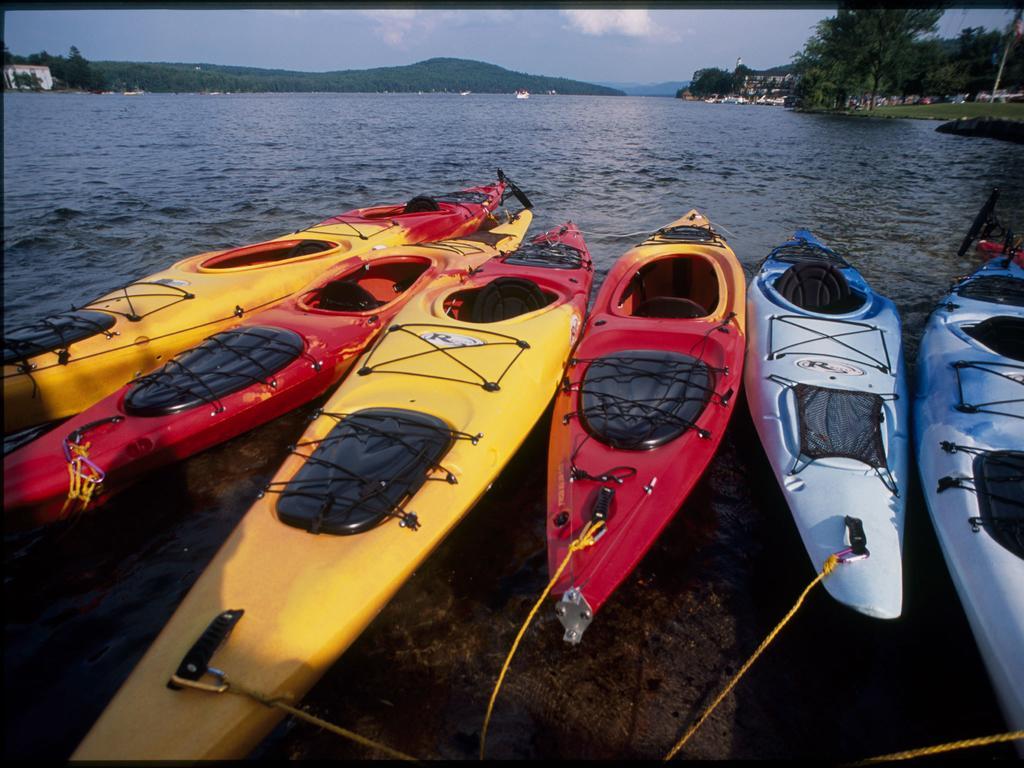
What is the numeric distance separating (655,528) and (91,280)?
1106cm

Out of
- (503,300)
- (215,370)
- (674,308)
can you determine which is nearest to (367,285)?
(503,300)

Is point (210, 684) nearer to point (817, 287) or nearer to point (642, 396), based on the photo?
point (642, 396)

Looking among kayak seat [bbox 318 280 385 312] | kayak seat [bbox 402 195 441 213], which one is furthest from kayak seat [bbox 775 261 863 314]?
kayak seat [bbox 402 195 441 213]

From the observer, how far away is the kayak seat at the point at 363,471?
346cm

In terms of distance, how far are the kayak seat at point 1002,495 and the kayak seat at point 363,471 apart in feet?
12.0

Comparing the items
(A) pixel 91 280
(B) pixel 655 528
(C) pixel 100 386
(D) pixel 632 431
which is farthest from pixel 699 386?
(A) pixel 91 280

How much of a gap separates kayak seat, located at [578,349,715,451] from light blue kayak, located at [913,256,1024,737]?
5.85 ft

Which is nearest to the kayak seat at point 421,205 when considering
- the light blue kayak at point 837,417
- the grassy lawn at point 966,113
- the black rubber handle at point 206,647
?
the light blue kayak at point 837,417

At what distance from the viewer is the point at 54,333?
214 inches

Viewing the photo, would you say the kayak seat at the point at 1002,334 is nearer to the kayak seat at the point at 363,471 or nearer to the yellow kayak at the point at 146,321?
the kayak seat at the point at 363,471

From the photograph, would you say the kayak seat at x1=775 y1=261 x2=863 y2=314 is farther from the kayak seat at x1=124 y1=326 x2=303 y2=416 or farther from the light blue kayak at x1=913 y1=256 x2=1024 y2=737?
the kayak seat at x1=124 y1=326 x2=303 y2=416

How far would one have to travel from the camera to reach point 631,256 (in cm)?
712

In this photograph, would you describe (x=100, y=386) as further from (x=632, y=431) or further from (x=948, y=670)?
(x=948, y=670)

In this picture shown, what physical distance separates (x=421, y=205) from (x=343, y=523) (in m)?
8.75
